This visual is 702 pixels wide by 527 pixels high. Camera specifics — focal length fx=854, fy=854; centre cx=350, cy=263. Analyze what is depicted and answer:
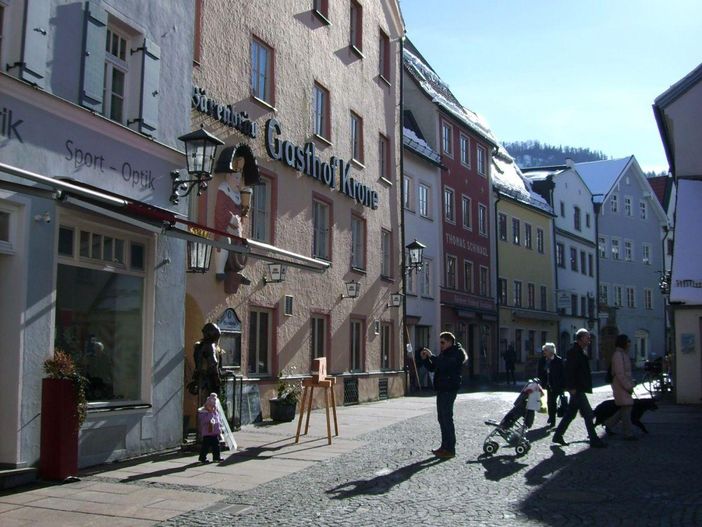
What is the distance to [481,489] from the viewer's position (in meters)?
9.33

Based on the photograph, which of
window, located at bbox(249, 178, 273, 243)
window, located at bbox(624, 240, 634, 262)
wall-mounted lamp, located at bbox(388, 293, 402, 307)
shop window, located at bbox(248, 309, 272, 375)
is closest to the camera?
shop window, located at bbox(248, 309, 272, 375)

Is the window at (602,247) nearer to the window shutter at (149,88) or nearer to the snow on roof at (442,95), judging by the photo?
the snow on roof at (442,95)

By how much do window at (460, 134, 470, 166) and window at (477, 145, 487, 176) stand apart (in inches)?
45.3

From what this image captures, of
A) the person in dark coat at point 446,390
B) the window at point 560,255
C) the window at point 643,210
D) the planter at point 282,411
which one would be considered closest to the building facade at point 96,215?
the person in dark coat at point 446,390

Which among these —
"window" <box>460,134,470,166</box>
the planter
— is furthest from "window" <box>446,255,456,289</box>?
the planter

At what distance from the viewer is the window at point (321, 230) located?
20.0 metres

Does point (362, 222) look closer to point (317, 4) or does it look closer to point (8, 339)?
point (317, 4)

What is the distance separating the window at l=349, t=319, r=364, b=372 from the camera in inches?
875

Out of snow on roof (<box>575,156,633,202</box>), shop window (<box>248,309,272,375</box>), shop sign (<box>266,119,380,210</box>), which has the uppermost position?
snow on roof (<box>575,156,633,202</box>)

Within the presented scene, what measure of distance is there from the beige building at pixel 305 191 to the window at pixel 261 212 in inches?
1.0

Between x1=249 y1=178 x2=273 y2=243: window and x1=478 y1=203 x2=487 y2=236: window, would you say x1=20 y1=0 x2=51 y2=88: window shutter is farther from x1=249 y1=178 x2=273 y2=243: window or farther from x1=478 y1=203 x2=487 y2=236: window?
x1=478 y1=203 x2=487 y2=236: window

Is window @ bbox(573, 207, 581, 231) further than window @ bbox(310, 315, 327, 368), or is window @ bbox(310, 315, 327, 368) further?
window @ bbox(573, 207, 581, 231)

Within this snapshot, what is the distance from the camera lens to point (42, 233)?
978 cm

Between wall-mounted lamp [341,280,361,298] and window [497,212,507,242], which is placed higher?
window [497,212,507,242]
